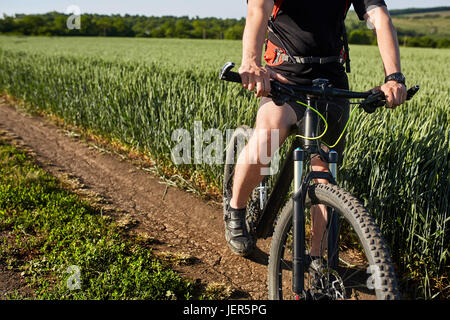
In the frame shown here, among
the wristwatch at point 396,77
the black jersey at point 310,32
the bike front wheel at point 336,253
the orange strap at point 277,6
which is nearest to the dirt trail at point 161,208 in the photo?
the bike front wheel at point 336,253

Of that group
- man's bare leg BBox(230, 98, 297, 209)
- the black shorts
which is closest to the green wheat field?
the black shorts

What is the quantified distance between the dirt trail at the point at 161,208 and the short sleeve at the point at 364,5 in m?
1.61

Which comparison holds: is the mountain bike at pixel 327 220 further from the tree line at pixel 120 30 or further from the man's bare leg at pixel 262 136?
the tree line at pixel 120 30

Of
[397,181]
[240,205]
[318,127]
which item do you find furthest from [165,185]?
[318,127]

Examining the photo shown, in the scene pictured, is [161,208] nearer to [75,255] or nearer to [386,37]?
[75,255]

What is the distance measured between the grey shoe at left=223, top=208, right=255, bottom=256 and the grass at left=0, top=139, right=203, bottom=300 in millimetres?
412

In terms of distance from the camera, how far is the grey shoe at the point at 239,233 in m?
2.46

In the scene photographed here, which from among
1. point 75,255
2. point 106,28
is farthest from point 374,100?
point 106,28

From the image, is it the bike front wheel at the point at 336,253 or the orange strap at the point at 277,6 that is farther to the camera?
the orange strap at the point at 277,6

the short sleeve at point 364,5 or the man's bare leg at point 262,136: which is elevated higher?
the short sleeve at point 364,5

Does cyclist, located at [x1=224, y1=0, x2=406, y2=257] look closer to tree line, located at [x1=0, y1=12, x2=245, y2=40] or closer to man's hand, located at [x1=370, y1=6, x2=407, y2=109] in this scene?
man's hand, located at [x1=370, y1=6, x2=407, y2=109]

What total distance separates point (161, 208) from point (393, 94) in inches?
93.8
